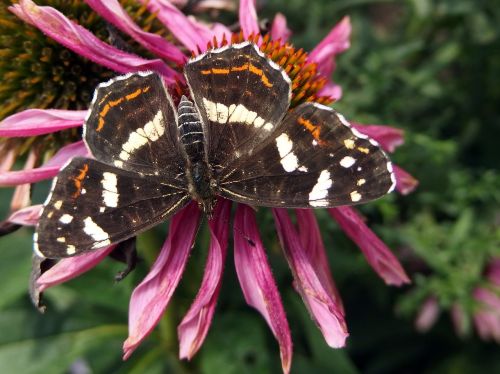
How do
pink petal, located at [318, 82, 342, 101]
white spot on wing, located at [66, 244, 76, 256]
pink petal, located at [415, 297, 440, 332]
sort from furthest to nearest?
pink petal, located at [415, 297, 440, 332] < pink petal, located at [318, 82, 342, 101] < white spot on wing, located at [66, 244, 76, 256]

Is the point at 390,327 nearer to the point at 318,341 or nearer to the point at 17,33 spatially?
the point at 318,341

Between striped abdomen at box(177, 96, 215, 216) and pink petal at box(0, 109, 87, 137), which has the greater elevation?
striped abdomen at box(177, 96, 215, 216)

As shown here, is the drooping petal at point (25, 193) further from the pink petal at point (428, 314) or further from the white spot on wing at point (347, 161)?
the pink petal at point (428, 314)

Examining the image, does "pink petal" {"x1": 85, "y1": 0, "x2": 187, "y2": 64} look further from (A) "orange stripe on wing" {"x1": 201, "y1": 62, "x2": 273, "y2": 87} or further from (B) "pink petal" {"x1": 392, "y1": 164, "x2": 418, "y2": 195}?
(B) "pink petal" {"x1": 392, "y1": 164, "x2": 418, "y2": 195}

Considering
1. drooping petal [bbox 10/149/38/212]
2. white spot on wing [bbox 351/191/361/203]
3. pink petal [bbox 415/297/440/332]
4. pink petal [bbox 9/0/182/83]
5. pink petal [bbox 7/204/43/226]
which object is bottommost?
pink petal [bbox 415/297/440/332]

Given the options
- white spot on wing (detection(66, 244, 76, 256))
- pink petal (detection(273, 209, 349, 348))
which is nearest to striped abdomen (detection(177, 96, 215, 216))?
pink petal (detection(273, 209, 349, 348))

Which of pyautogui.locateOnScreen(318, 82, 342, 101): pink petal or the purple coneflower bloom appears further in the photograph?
pyautogui.locateOnScreen(318, 82, 342, 101): pink petal

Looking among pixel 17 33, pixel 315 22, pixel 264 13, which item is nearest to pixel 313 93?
pixel 17 33
